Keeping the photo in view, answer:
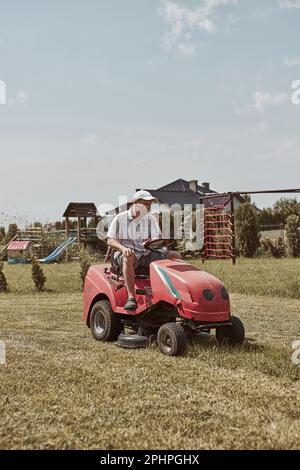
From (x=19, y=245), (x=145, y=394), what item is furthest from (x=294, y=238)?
(x=145, y=394)

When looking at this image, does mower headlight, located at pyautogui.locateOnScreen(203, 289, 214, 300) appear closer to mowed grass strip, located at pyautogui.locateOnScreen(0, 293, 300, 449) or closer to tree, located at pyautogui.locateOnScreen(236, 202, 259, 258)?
mowed grass strip, located at pyautogui.locateOnScreen(0, 293, 300, 449)

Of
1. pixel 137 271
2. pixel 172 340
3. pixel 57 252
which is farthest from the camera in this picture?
pixel 57 252

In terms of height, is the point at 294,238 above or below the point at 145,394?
above

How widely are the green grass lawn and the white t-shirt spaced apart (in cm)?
115

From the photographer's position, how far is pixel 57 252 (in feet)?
84.2

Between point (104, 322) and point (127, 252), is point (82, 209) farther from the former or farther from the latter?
point (127, 252)

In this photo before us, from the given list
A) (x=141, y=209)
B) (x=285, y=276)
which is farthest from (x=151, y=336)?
(x=285, y=276)

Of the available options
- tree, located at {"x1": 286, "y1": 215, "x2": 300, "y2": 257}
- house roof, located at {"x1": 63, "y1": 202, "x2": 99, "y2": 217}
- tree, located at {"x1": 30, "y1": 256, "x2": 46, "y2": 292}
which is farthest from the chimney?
tree, located at {"x1": 30, "y1": 256, "x2": 46, "y2": 292}

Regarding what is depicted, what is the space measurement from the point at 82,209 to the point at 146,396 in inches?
889

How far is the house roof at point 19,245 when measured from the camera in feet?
85.4

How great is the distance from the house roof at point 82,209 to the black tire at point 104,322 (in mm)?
19503

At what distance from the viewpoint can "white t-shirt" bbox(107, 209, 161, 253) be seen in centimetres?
609
